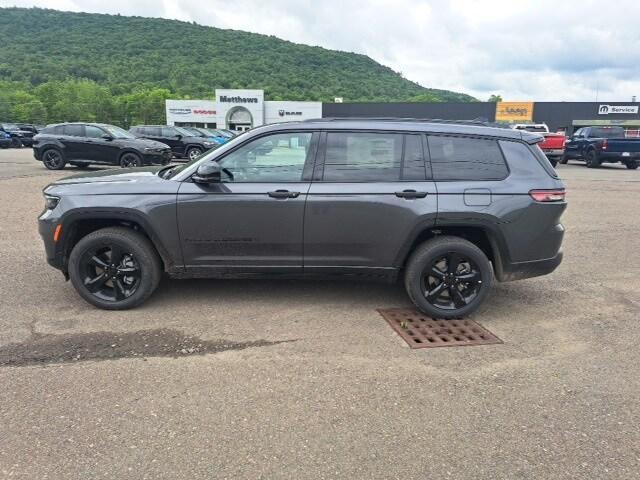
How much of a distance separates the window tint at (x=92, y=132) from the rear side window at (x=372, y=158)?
44.8 ft

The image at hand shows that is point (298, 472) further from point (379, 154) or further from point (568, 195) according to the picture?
point (568, 195)

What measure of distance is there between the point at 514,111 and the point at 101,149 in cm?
4182

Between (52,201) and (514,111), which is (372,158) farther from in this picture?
(514,111)

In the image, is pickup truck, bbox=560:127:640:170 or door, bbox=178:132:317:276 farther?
pickup truck, bbox=560:127:640:170

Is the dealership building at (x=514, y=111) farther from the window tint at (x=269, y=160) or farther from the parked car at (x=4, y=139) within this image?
the window tint at (x=269, y=160)

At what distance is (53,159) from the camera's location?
16.2m

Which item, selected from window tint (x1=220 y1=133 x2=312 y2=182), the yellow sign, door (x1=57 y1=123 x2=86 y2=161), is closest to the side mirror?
window tint (x1=220 y1=133 x2=312 y2=182)

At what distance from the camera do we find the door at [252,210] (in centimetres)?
429

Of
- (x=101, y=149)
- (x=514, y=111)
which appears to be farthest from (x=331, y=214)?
(x=514, y=111)

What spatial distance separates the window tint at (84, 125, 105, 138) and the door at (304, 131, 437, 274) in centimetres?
1363

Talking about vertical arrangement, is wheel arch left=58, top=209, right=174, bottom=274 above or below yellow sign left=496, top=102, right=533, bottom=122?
below

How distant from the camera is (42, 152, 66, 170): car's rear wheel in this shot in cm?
1606

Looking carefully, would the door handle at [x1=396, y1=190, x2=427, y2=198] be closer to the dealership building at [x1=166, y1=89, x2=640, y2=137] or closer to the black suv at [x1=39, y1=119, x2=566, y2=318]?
the black suv at [x1=39, y1=119, x2=566, y2=318]

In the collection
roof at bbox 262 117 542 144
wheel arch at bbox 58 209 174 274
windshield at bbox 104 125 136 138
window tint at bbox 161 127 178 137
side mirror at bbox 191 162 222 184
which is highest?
window tint at bbox 161 127 178 137
